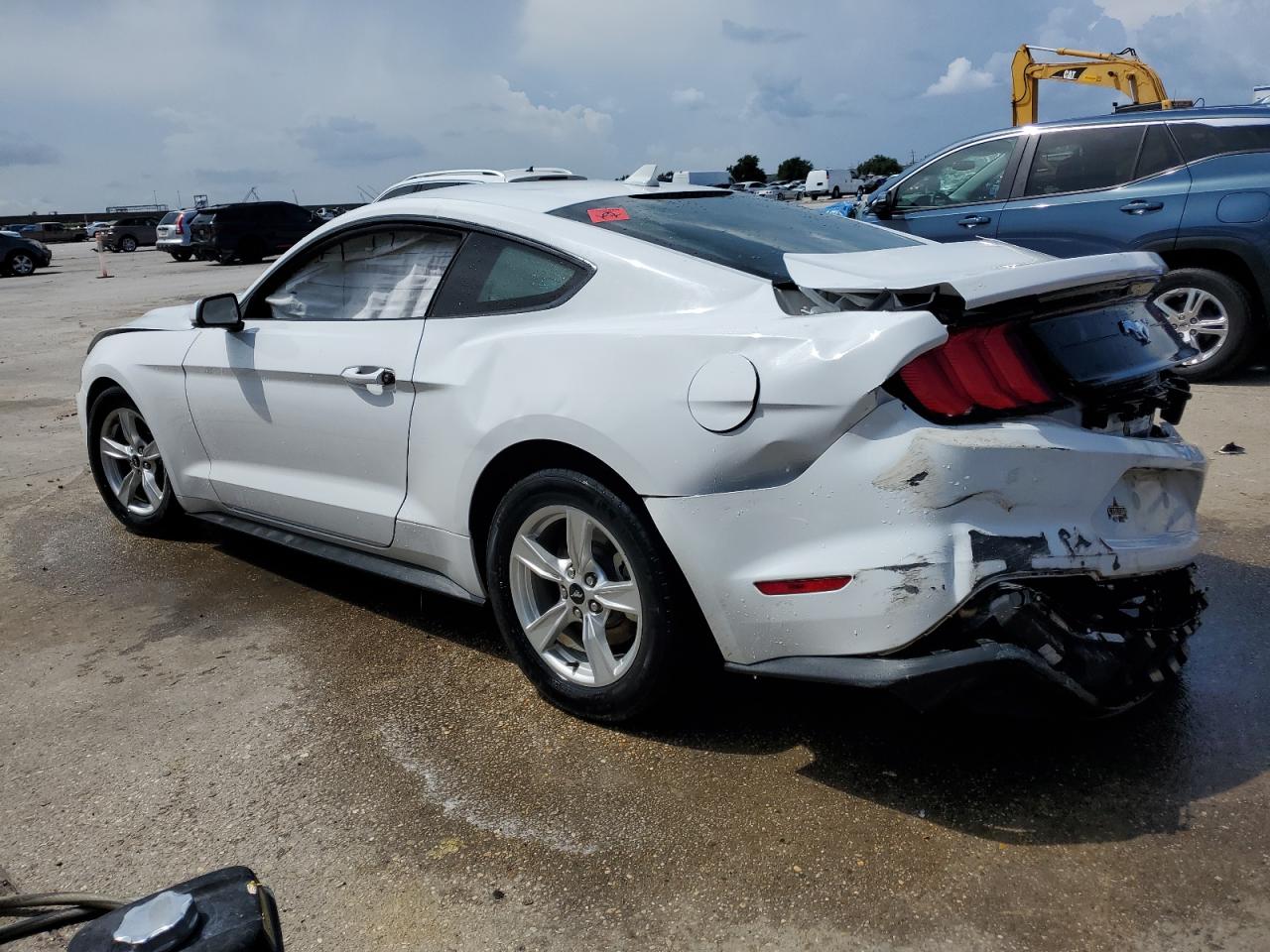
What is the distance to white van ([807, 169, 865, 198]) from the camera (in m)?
57.8

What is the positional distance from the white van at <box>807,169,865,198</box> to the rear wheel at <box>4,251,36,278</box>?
37.6m

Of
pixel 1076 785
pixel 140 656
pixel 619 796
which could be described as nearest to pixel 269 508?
pixel 140 656

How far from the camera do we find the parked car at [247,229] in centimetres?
2844

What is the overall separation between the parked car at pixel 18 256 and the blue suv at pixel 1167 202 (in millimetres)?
28118

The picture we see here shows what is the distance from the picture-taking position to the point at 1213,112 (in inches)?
302

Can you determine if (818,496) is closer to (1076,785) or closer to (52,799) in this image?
(1076,785)

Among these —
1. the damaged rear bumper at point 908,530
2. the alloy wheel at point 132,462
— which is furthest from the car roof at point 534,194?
the alloy wheel at point 132,462

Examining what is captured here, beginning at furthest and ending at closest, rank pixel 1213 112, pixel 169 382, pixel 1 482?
pixel 1213 112
pixel 1 482
pixel 169 382

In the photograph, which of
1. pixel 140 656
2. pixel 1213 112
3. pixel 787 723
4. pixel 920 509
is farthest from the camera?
pixel 1213 112

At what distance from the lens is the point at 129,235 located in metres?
43.1

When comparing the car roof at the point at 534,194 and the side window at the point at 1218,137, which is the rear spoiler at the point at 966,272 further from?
the side window at the point at 1218,137

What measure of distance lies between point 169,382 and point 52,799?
85.7 inches

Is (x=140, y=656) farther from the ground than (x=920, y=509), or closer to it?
closer to it

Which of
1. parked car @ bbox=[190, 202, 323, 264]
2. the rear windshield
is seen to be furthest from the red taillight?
parked car @ bbox=[190, 202, 323, 264]
